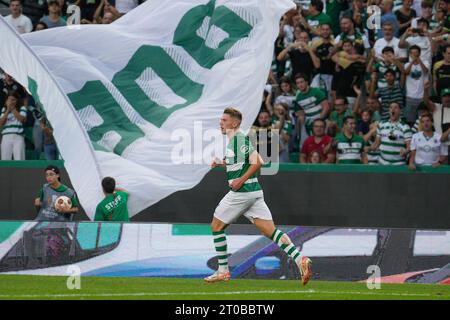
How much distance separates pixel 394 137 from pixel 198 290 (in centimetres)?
675

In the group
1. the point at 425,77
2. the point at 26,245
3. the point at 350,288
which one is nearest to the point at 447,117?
the point at 425,77

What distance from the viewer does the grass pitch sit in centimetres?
1109

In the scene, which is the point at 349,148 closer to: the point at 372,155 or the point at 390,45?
the point at 372,155

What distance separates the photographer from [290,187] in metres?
18.2

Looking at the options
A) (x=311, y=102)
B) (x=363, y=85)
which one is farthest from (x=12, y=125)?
(x=363, y=85)

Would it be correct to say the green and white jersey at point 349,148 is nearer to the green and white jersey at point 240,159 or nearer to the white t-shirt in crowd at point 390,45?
the white t-shirt in crowd at point 390,45

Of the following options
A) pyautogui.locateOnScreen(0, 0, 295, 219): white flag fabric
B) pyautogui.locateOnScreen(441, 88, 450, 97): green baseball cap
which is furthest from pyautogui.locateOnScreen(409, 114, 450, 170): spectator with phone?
pyautogui.locateOnScreen(0, 0, 295, 219): white flag fabric

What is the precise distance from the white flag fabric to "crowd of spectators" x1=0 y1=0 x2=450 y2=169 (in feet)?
5.42

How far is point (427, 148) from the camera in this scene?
57.1 ft

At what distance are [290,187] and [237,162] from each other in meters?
6.18

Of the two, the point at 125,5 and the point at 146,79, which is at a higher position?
the point at 125,5

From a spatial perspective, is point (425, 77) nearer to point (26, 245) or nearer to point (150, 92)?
point (150, 92)

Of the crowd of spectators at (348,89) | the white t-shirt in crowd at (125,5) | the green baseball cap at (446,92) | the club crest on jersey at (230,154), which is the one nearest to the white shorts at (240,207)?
the club crest on jersey at (230,154)

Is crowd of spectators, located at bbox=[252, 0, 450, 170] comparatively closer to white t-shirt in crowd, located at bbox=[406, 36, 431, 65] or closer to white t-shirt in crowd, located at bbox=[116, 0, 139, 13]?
white t-shirt in crowd, located at bbox=[406, 36, 431, 65]
